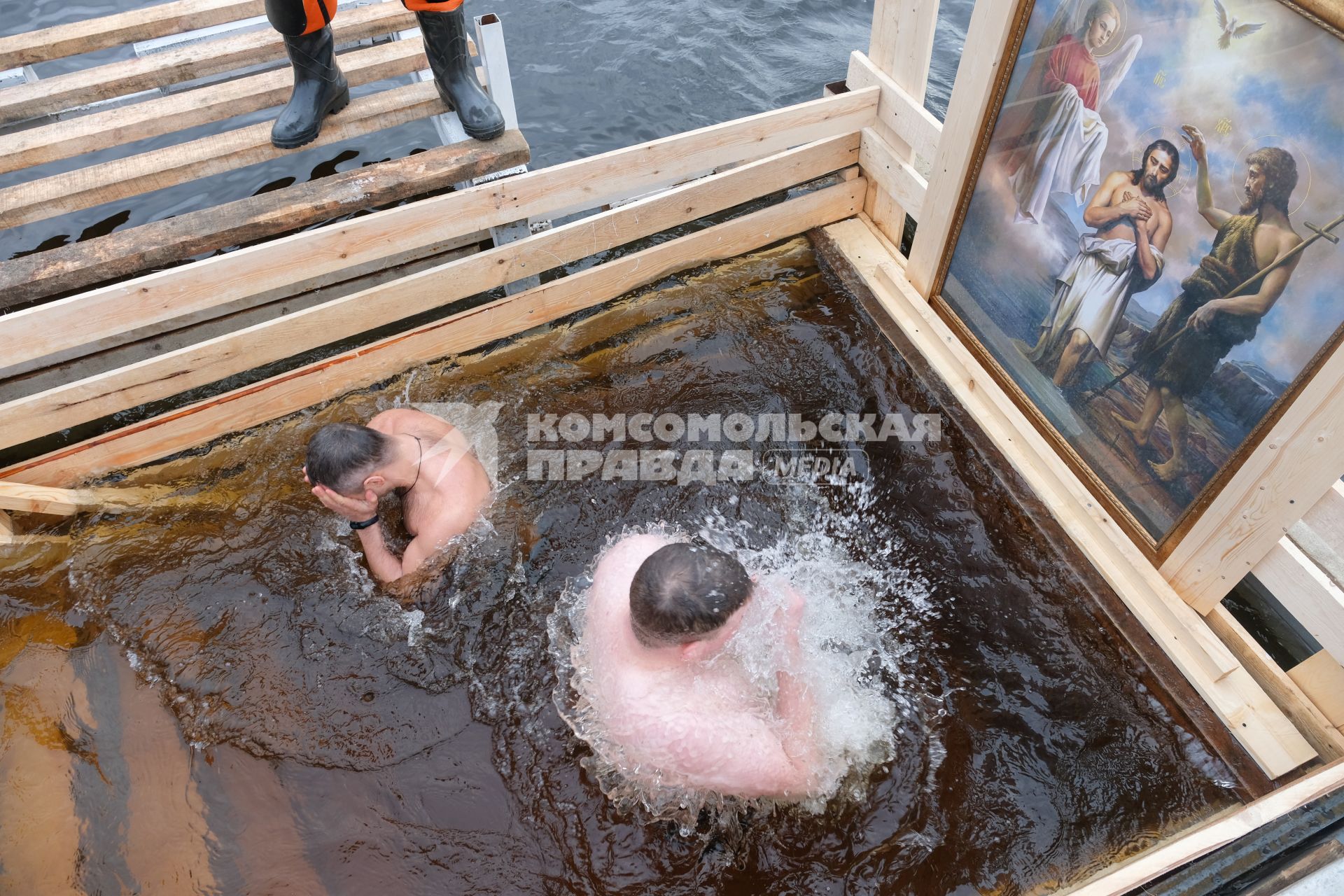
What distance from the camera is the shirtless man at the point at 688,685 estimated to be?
91.7 inches

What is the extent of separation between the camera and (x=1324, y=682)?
283cm

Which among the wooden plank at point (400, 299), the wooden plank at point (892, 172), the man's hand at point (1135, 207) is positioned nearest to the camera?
the man's hand at point (1135, 207)

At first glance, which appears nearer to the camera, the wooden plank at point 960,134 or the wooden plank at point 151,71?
the wooden plank at point 960,134

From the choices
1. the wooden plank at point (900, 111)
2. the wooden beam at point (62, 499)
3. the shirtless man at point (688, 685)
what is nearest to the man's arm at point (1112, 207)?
the wooden plank at point (900, 111)

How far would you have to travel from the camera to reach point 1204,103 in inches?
97.7

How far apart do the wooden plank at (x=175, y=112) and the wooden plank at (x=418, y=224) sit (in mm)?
898

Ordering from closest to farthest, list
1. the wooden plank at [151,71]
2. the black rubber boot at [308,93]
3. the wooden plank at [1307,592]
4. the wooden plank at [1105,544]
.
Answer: the wooden plank at [1307,592], the wooden plank at [1105,544], the black rubber boot at [308,93], the wooden plank at [151,71]

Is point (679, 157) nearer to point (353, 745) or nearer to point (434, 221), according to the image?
point (434, 221)

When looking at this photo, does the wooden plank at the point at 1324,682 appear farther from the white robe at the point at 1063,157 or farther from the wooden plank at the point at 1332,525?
the white robe at the point at 1063,157

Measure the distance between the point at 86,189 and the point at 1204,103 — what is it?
196 inches

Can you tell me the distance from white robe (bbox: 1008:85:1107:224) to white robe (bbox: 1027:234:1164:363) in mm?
226

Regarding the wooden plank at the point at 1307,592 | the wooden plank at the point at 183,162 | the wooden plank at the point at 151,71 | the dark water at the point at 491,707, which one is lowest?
the dark water at the point at 491,707

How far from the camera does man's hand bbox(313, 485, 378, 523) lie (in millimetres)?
3170

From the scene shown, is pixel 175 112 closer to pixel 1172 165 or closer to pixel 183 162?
pixel 183 162
